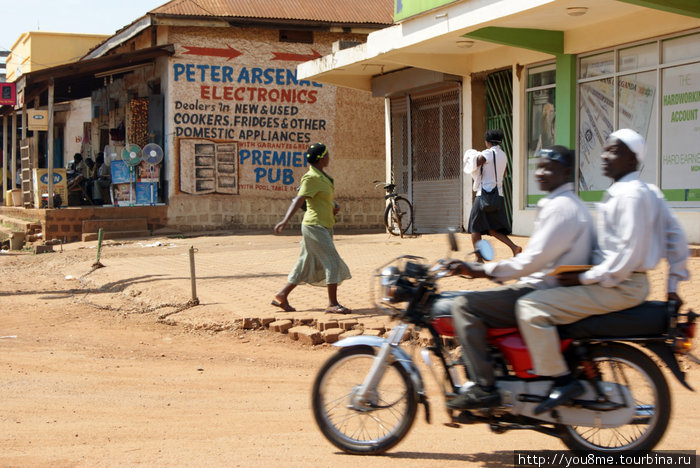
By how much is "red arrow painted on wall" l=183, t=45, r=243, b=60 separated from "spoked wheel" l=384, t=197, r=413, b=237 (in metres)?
5.87

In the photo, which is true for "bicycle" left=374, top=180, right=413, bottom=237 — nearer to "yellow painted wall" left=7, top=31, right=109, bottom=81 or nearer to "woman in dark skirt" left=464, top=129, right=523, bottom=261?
"woman in dark skirt" left=464, top=129, right=523, bottom=261

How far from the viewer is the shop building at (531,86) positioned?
37.1 feet

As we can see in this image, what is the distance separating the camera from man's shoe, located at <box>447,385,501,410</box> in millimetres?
4098

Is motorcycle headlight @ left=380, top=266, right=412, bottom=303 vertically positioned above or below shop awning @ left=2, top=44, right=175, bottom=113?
below

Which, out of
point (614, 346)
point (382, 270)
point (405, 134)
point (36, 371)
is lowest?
point (36, 371)

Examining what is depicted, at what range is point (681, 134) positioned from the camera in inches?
448

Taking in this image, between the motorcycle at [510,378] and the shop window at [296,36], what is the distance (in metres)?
16.9

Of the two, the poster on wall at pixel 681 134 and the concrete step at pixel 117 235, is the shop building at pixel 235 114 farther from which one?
the poster on wall at pixel 681 134

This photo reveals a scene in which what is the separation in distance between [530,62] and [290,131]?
26.6ft

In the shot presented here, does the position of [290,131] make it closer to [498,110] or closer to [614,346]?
[498,110]

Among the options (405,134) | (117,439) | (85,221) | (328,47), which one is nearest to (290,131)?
(328,47)

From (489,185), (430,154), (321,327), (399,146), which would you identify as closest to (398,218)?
(430,154)

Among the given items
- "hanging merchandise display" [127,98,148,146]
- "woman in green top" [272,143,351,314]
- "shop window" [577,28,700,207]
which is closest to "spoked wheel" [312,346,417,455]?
"woman in green top" [272,143,351,314]

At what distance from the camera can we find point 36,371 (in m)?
6.90
